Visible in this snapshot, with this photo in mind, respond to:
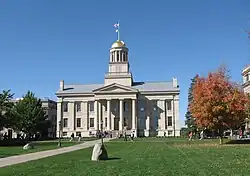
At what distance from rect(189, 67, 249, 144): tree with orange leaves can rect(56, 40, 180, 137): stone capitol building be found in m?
47.9

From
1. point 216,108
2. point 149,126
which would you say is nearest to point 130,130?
→ point 149,126

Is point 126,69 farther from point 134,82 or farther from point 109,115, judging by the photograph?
point 109,115

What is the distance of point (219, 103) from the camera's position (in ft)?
133

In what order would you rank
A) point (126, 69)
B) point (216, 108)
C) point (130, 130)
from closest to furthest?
point (216, 108) → point (130, 130) → point (126, 69)

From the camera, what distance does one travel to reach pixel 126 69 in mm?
98188

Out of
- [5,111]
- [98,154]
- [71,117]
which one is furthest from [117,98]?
[98,154]

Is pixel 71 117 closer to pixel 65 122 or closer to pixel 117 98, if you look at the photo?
pixel 65 122

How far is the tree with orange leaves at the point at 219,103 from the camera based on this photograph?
131ft

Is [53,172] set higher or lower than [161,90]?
lower

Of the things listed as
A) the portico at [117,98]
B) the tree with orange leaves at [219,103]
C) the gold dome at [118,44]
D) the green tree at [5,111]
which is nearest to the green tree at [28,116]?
the green tree at [5,111]

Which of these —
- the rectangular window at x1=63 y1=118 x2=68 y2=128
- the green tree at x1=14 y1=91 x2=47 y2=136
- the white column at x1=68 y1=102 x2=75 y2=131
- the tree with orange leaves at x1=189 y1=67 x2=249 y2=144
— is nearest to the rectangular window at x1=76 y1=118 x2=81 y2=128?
the white column at x1=68 y1=102 x2=75 y2=131

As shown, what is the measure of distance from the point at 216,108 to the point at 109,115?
176ft

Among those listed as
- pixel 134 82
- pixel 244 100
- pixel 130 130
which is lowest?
pixel 130 130

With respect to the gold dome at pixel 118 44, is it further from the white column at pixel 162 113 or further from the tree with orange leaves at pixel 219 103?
the tree with orange leaves at pixel 219 103
